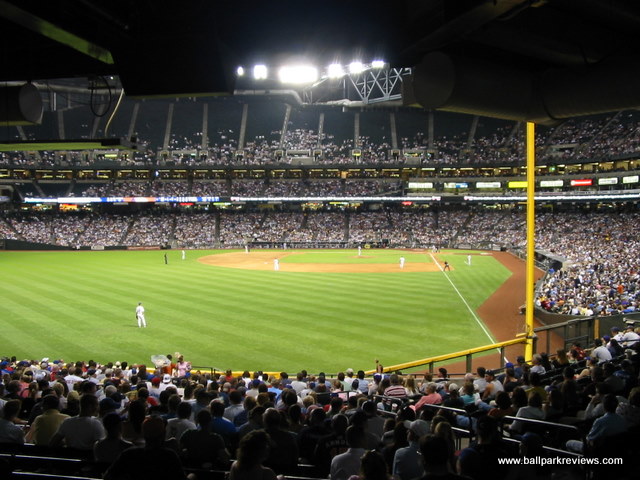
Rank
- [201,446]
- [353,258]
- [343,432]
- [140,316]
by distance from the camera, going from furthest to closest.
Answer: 1. [353,258]
2. [140,316]
3. [343,432]
4. [201,446]

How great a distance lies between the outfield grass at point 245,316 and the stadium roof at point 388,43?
42.3ft

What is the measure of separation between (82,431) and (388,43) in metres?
5.18

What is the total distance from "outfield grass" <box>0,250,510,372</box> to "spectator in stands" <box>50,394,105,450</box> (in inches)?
448

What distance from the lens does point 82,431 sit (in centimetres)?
541

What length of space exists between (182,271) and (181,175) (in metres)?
43.0

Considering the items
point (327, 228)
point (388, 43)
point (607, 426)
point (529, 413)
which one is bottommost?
point (529, 413)

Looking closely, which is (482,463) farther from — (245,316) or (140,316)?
(245,316)

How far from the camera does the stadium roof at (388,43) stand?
4363 millimetres

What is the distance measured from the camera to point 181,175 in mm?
79875

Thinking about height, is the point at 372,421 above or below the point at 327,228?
below

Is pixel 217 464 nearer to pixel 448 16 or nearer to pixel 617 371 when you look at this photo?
pixel 448 16

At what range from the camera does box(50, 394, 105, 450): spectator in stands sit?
536cm

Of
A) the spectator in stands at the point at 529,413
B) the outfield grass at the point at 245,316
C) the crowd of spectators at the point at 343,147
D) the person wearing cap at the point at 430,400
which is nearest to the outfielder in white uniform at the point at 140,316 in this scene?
the outfield grass at the point at 245,316

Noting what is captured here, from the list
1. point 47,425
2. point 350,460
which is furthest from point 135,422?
point 350,460
